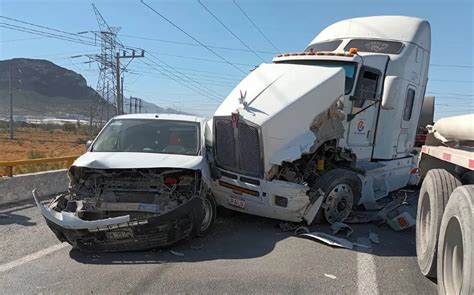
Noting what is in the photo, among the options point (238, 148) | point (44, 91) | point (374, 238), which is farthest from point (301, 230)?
point (44, 91)

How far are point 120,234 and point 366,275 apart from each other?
2932mm

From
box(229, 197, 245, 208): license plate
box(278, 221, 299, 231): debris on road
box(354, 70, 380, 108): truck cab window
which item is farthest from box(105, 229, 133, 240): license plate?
box(354, 70, 380, 108): truck cab window

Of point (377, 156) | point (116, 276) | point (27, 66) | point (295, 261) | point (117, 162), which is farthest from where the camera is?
point (27, 66)

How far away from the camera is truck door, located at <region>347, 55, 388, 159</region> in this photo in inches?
306

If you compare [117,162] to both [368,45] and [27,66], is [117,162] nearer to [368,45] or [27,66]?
[368,45]

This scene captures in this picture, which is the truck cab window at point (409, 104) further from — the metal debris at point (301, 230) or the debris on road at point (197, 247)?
the debris on road at point (197, 247)

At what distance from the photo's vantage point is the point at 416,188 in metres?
10.2

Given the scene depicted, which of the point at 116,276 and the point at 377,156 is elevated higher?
the point at 377,156

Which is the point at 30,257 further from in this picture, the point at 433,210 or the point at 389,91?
the point at 389,91

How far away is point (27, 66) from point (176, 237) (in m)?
175

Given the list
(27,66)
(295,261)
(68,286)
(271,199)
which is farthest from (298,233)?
(27,66)

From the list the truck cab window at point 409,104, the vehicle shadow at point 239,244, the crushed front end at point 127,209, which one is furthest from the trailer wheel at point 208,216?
the truck cab window at point 409,104

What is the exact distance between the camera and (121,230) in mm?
5285

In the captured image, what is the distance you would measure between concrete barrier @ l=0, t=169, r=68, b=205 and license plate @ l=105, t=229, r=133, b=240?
378 centimetres
